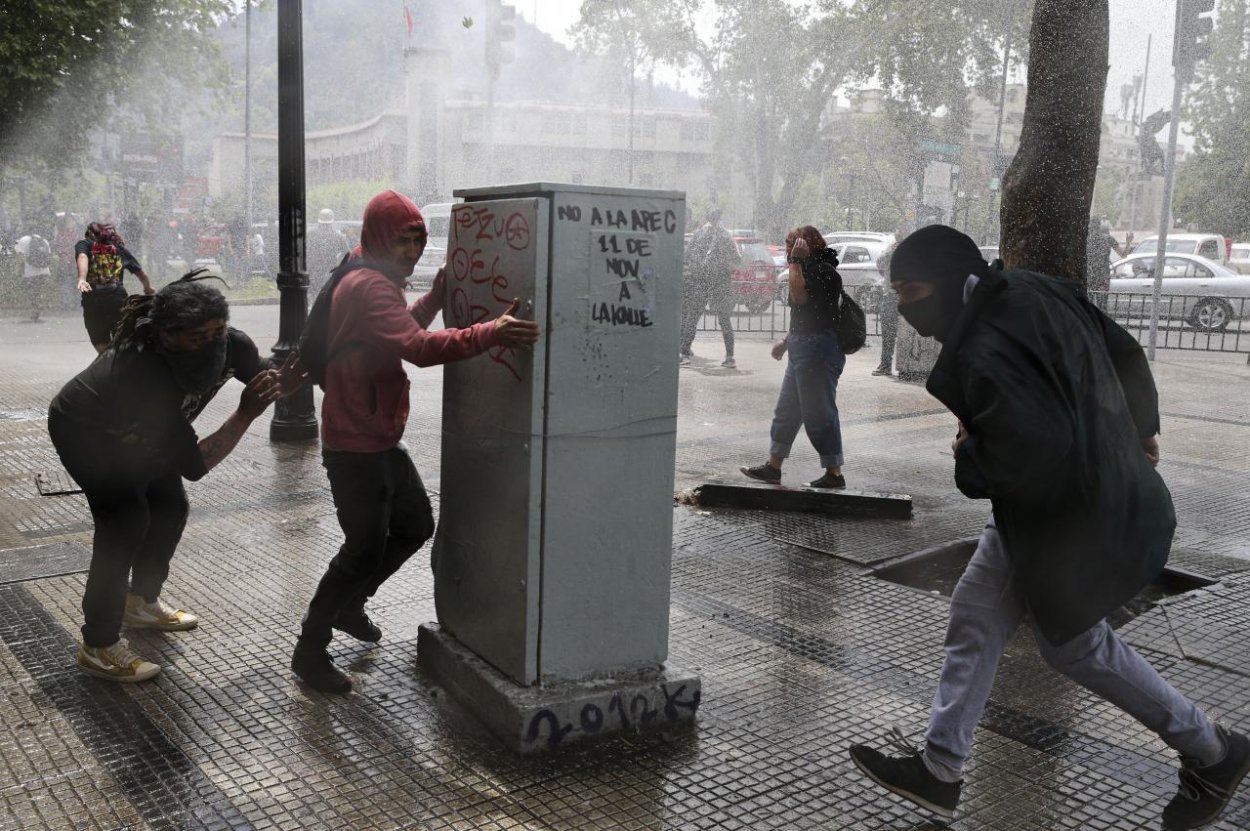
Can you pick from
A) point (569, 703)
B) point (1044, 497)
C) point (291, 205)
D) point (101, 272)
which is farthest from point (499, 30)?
point (1044, 497)

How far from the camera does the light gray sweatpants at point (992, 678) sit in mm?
3002

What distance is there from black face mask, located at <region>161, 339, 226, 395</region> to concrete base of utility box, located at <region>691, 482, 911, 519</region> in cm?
330

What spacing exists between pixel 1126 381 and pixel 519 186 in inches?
69.0

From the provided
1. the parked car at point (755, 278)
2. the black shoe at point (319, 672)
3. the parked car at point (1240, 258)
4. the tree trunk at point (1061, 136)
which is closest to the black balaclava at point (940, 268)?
the black shoe at point (319, 672)

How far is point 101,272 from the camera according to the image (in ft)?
29.5

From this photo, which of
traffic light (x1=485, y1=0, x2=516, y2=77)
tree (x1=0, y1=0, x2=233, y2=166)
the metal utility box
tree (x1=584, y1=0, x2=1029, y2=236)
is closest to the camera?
the metal utility box

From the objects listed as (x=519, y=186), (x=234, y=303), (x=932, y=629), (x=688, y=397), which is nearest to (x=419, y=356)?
(x=519, y=186)

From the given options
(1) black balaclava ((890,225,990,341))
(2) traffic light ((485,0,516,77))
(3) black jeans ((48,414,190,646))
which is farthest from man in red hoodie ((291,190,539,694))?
(2) traffic light ((485,0,516,77))

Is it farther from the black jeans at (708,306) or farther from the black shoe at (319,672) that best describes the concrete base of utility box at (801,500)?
the black jeans at (708,306)

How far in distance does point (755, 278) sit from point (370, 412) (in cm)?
1873

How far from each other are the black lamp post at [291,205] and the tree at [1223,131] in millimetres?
37803

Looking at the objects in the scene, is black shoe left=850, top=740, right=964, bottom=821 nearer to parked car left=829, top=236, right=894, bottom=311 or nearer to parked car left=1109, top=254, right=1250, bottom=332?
parked car left=1109, top=254, right=1250, bottom=332

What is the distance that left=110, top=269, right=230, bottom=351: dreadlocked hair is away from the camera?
368 cm

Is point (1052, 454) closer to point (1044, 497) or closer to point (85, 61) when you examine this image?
point (1044, 497)
